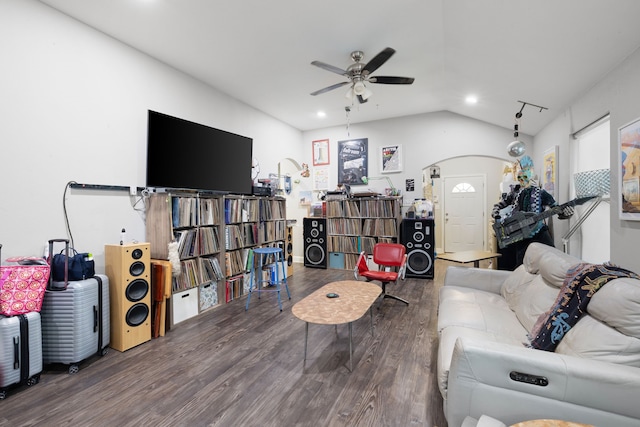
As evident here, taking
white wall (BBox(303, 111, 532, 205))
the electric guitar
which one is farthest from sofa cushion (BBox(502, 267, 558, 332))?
white wall (BBox(303, 111, 532, 205))

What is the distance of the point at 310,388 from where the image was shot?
74.2 inches

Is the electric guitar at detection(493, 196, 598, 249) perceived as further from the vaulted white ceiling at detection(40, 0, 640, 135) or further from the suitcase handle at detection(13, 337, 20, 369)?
the suitcase handle at detection(13, 337, 20, 369)

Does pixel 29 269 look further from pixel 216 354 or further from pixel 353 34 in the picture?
pixel 353 34

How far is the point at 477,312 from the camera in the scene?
2.14 metres

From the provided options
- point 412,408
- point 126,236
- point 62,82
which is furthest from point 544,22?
point 126,236

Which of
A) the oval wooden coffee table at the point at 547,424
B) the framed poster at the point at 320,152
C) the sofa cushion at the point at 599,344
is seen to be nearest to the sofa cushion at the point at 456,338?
the sofa cushion at the point at 599,344

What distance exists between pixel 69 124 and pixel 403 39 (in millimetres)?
3184

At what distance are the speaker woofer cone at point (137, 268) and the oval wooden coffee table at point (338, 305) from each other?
145 centimetres

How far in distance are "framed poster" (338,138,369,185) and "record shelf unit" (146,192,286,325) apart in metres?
2.07

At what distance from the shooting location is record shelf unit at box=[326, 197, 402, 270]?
194 inches

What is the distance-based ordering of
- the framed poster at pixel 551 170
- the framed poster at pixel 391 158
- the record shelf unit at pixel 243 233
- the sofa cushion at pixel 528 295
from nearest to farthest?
the sofa cushion at pixel 528 295
the framed poster at pixel 551 170
the record shelf unit at pixel 243 233
the framed poster at pixel 391 158

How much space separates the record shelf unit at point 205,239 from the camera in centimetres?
292

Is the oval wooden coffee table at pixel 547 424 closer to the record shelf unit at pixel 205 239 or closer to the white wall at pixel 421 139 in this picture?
the record shelf unit at pixel 205 239

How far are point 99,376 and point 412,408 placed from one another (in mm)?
2195
